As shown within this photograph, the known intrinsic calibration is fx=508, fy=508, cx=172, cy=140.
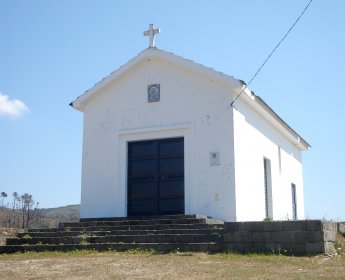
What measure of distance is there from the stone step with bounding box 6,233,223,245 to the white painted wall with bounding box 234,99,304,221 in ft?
12.0

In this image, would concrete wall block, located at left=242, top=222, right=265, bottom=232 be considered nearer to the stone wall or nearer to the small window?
the stone wall

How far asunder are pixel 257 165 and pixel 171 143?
11.2 feet

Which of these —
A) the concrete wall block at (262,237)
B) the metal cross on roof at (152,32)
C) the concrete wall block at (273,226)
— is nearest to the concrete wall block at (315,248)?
the concrete wall block at (273,226)

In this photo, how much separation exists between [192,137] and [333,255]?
687 centimetres

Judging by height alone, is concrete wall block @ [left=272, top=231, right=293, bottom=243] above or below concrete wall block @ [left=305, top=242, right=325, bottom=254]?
above

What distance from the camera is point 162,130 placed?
56.7 feet

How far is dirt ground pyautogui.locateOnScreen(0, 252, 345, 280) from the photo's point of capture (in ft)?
29.0

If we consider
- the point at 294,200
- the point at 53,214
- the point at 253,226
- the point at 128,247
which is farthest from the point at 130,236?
the point at 53,214

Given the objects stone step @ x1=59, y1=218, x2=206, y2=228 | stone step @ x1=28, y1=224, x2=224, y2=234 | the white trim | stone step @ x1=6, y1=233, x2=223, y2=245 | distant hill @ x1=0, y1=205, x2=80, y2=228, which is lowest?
stone step @ x1=6, y1=233, x2=223, y2=245

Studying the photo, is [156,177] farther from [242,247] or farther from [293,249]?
[293,249]

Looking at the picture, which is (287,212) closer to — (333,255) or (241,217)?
(241,217)

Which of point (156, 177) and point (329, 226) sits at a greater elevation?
point (156, 177)

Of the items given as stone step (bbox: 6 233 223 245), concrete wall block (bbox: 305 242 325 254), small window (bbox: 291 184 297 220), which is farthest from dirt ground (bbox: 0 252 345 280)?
small window (bbox: 291 184 297 220)

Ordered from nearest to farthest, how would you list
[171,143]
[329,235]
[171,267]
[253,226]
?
[171,267]
[329,235]
[253,226]
[171,143]
